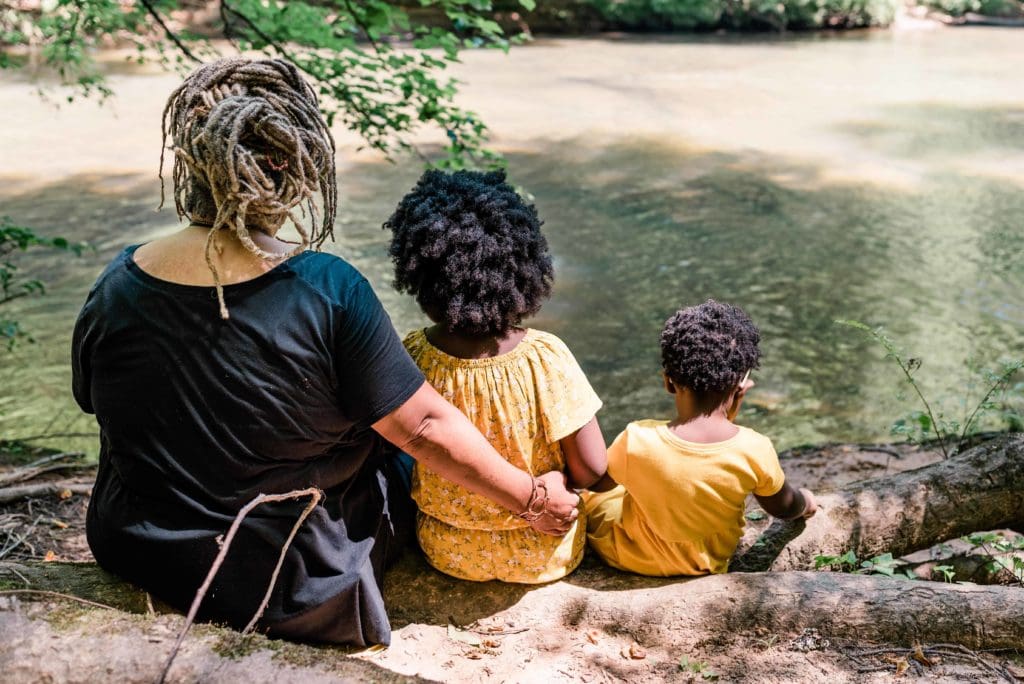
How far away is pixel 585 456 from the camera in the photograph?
7.87ft

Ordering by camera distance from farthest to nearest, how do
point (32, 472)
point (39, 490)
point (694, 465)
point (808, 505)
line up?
point (32, 472), point (39, 490), point (808, 505), point (694, 465)

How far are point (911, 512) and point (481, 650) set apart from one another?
1.47 meters

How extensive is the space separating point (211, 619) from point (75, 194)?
8.89 metres

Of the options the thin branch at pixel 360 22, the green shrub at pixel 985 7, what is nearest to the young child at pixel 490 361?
the thin branch at pixel 360 22

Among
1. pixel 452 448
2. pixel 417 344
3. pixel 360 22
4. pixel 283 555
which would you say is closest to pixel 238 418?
pixel 283 555

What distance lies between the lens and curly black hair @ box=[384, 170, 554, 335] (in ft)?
7.10

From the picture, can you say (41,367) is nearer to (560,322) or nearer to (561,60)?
(560,322)

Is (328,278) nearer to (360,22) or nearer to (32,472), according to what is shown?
(32,472)

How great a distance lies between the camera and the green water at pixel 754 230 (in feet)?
18.8

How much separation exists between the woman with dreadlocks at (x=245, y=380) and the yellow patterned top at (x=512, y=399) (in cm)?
20

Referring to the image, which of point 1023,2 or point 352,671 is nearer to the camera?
point 352,671

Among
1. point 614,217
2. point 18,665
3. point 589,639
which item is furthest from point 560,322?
point 18,665

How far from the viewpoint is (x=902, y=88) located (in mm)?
15750

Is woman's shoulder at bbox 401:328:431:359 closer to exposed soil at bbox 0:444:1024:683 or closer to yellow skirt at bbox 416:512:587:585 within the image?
yellow skirt at bbox 416:512:587:585
